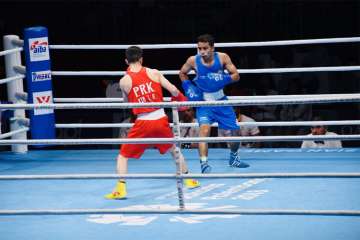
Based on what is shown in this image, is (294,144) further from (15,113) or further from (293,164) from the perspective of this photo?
(15,113)

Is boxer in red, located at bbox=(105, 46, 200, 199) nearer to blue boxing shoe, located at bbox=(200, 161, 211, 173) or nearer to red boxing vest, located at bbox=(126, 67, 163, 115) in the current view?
red boxing vest, located at bbox=(126, 67, 163, 115)

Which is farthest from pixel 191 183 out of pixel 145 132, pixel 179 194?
pixel 179 194

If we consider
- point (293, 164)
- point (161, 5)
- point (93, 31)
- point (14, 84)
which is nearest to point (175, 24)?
point (161, 5)

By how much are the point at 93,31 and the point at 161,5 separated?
35.5 inches

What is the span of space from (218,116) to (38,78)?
168 centimetres

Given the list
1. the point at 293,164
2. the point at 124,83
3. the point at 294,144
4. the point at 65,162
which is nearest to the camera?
the point at 124,83

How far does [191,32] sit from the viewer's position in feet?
30.2

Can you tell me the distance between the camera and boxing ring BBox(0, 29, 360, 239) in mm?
4027

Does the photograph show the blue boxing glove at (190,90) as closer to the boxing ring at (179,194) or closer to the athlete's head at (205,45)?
the athlete's head at (205,45)

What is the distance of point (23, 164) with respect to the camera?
21.2 feet

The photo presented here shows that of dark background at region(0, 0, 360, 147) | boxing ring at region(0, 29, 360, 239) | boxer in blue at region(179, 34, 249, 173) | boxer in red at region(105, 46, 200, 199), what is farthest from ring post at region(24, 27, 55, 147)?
dark background at region(0, 0, 360, 147)

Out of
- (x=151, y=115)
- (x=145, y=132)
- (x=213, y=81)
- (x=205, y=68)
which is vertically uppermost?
(x=205, y=68)

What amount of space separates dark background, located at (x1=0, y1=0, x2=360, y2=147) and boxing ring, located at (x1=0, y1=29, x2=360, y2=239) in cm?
226

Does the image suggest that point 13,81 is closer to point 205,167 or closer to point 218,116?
point 218,116
